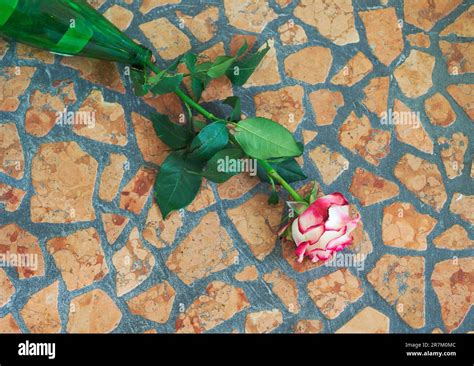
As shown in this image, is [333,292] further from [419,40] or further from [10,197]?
[10,197]

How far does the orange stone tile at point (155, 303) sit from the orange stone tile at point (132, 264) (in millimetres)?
30

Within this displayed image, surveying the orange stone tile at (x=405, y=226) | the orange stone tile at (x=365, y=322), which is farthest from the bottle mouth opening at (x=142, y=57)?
the orange stone tile at (x=365, y=322)

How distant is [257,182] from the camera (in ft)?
4.20

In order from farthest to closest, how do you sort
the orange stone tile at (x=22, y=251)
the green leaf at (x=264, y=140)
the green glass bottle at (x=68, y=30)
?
the orange stone tile at (x=22, y=251) → the green leaf at (x=264, y=140) → the green glass bottle at (x=68, y=30)

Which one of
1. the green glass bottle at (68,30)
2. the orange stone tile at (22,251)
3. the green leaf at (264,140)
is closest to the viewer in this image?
the green glass bottle at (68,30)

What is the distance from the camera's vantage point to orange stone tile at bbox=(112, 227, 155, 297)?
4.14 feet

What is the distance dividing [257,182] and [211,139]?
0.62ft

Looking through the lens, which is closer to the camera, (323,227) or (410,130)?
(323,227)

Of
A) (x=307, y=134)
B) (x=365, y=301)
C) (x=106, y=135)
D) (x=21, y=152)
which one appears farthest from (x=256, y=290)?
(x=21, y=152)

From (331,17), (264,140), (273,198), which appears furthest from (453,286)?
(331,17)

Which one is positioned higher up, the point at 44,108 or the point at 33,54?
the point at 33,54

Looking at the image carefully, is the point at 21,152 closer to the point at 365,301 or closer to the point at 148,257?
the point at 148,257

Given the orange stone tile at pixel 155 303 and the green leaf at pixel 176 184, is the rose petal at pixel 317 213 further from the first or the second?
the orange stone tile at pixel 155 303

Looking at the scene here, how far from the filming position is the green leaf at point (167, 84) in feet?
3.63
